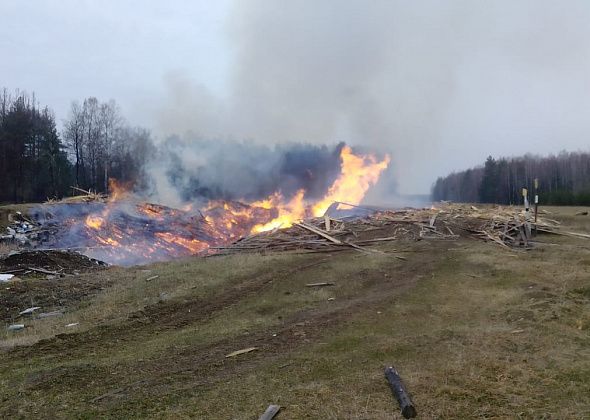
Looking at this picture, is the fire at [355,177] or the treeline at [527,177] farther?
the treeline at [527,177]

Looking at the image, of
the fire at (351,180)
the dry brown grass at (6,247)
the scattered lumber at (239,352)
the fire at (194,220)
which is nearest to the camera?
the scattered lumber at (239,352)

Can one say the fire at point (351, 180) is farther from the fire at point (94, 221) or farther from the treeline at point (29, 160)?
the treeline at point (29, 160)

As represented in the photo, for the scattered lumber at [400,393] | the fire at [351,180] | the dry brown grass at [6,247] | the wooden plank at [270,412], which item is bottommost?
the wooden plank at [270,412]

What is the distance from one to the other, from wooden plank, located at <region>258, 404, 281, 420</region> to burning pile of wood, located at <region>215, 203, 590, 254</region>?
12999mm

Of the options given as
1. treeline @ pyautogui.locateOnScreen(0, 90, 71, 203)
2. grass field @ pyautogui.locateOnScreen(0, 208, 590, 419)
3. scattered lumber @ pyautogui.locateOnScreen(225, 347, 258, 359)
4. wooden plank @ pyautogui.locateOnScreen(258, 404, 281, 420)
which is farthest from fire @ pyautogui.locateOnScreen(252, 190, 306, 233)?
treeline @ pyautogui.locateOnScreen(0, 90, 71, 203)

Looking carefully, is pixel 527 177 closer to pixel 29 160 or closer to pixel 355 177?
pixel 355 177

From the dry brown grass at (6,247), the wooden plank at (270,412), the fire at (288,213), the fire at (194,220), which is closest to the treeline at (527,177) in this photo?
the fire at (194,220)

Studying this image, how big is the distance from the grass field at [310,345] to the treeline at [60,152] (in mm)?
31078

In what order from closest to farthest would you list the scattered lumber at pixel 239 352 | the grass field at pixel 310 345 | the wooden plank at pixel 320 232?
the grass field at pixel 310 345 < the scattered lumber at pixel 239 352 < the wooden plank at pixel 320 232

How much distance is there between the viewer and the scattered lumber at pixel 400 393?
17.4 ft

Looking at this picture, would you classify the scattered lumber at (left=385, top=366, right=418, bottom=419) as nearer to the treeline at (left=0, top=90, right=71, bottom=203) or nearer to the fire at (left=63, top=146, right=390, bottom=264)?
the fire at (left=63, top=146, right=390, bottom=264)

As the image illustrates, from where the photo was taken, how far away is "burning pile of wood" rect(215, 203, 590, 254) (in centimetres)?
1962

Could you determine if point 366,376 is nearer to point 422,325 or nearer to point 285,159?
point 422,325

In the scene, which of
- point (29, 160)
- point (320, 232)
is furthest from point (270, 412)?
point (29, 160)
